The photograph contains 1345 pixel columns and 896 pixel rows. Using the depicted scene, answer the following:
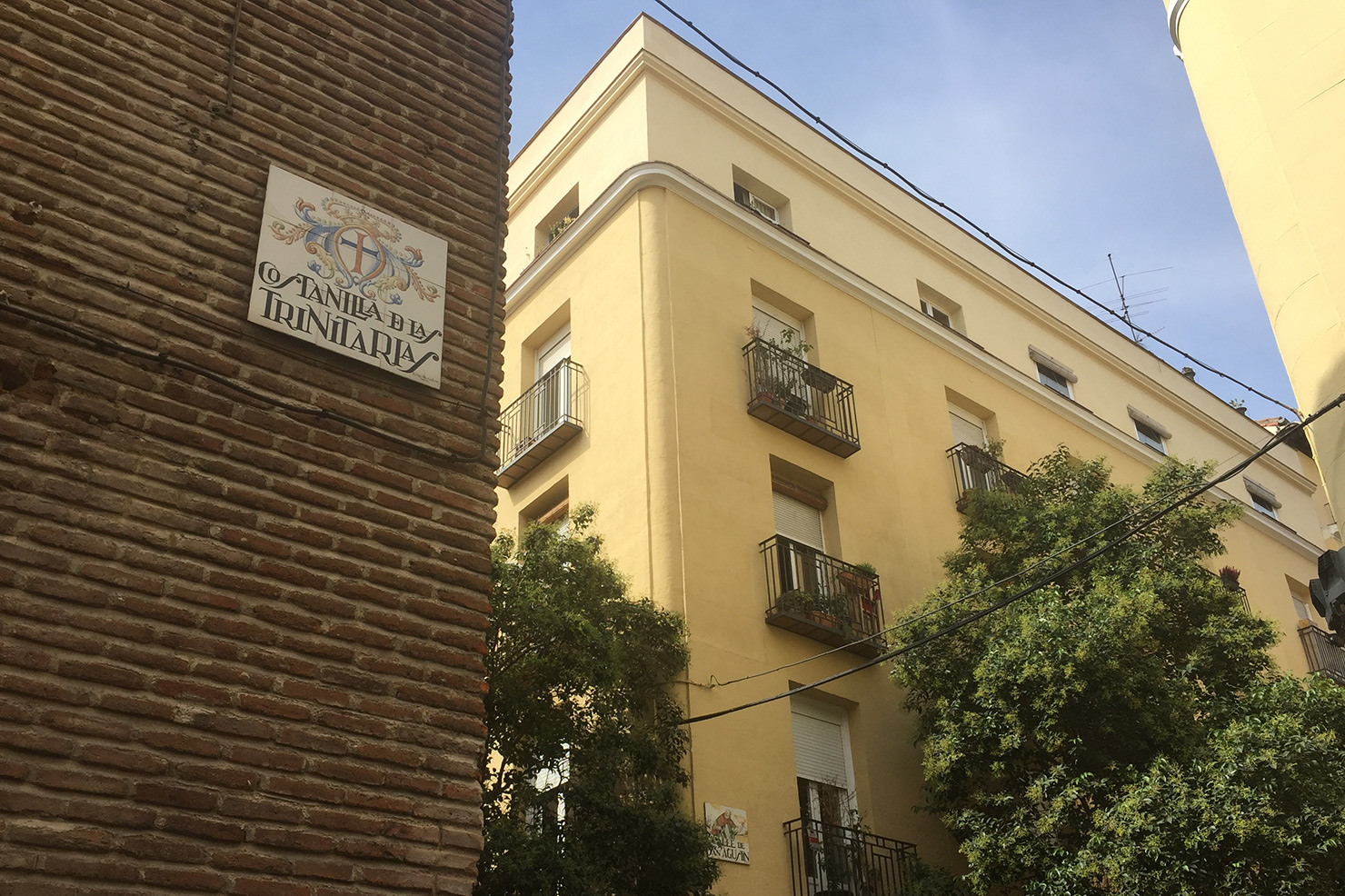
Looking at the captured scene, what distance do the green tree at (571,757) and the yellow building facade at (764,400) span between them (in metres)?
1.65

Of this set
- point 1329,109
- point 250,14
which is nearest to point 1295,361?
point 1329,109

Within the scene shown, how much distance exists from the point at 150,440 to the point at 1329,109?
29.7 feet

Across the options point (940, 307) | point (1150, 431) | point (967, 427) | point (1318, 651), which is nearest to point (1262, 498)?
point (1150, 431)

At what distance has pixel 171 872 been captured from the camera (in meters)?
4.18

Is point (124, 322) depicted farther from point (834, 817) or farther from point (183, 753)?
point (834, 817)

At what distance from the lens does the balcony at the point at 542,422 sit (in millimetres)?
16703

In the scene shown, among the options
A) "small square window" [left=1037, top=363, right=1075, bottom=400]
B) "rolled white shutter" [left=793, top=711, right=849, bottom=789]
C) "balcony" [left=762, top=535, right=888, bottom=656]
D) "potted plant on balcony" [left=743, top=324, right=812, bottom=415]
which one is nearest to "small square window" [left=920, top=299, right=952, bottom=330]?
"small square window" [left=1037, top=363, right=1075, bottom=400]

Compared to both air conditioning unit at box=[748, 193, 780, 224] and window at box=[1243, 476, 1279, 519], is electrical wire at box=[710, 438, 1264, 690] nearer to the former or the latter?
air conditioning unit at box=[748, 193, 780, 224]

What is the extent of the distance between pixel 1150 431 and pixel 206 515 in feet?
80.9

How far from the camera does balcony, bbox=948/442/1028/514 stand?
19.5 metres

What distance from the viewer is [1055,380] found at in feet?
79.6

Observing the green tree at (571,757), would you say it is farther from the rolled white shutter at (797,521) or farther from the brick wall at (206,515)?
the brick wall at (206,515)

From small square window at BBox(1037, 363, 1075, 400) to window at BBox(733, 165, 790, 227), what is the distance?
688 cm

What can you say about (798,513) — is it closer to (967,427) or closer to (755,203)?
(967,427)
